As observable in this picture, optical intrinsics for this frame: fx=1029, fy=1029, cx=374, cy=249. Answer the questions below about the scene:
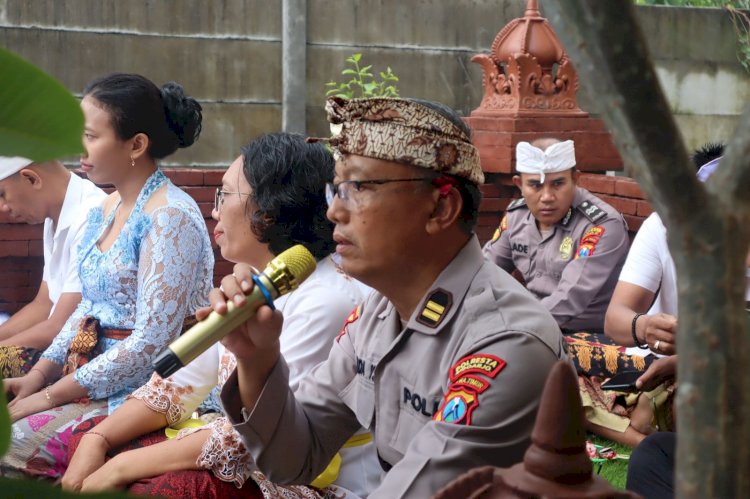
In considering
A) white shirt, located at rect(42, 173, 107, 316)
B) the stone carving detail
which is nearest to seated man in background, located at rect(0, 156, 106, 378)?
white shirt, located at rect(42, 173, 107, 316)

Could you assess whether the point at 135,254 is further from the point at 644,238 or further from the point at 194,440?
the point at 644,238

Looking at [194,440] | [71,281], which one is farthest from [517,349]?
[71,281]

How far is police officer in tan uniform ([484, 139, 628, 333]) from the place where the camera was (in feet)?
16.7

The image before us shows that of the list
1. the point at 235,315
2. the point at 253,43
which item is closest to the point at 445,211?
the point at 235,315

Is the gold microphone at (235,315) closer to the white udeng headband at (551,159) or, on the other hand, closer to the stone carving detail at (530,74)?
the white udeng headband at (551,159)

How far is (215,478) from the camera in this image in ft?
8.21

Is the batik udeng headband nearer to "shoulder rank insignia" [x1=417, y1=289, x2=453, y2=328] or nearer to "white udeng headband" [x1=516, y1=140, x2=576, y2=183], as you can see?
"shoulder rank insignia" [x1=417, y1=289, x2=453, y2=328]

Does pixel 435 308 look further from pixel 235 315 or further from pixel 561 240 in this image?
pixel 561 240

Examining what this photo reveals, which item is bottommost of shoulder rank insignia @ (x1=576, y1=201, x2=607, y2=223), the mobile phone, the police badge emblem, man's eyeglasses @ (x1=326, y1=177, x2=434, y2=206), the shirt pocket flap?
the mobile phone

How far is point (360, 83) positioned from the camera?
736 cm

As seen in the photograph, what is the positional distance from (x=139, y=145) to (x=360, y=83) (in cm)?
393

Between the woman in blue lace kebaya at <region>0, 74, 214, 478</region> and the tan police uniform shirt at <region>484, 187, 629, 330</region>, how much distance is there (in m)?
2.17

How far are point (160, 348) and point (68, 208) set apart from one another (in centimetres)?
135

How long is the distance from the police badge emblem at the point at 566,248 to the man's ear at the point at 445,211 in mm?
3285
